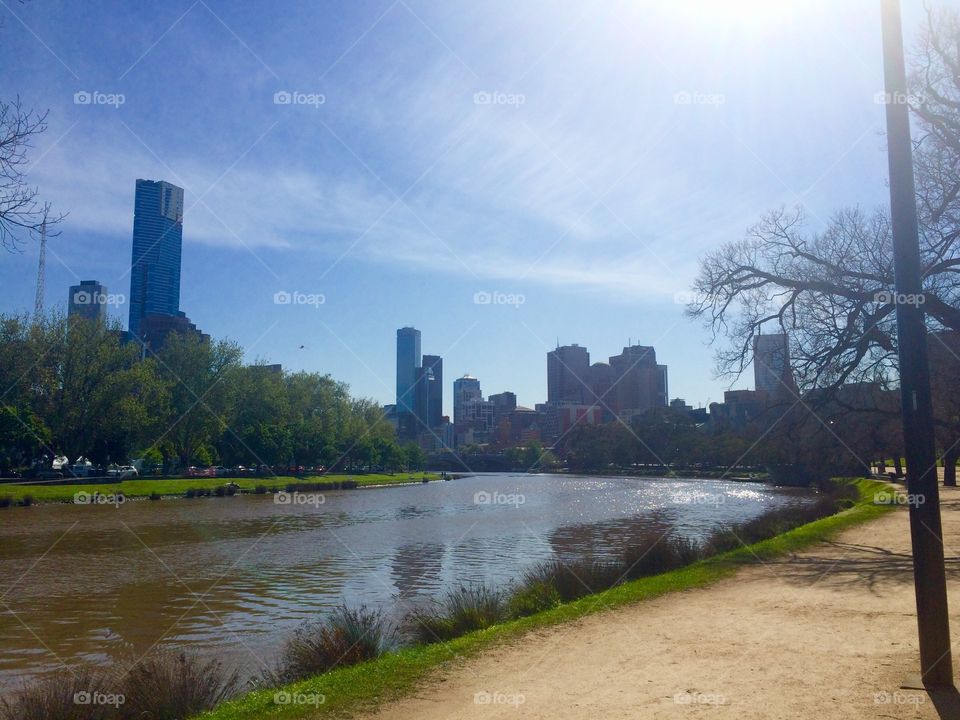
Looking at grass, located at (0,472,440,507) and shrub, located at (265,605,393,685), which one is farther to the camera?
grass, located at (0,472,440,507)

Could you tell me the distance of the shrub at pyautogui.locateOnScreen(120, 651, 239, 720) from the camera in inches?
298

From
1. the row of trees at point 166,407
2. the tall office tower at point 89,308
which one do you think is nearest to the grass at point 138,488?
the row of trees at point 166,407

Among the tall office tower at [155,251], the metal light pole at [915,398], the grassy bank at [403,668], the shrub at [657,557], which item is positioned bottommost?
the shrub at [657,557]

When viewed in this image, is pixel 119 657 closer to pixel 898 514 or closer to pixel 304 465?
pixel 898 514

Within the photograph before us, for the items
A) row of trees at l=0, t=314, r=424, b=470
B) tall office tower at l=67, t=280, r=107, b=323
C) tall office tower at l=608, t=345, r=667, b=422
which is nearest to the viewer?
row of trees at l=0, t=314, r=424, b=470

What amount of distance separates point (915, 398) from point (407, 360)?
577 feet

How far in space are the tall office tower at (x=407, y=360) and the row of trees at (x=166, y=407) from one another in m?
64.9

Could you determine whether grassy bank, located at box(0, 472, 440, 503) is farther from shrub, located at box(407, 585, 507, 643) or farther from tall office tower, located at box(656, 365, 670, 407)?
tall office tower, located at box(656, 365, 670, 407)

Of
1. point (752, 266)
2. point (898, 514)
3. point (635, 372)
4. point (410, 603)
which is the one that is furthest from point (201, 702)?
point (635, 372)

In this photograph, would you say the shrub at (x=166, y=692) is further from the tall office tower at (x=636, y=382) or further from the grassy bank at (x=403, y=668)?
the tall office tower at (x=636, y=382)

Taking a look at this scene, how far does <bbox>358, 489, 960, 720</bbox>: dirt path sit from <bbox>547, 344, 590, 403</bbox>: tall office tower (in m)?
164

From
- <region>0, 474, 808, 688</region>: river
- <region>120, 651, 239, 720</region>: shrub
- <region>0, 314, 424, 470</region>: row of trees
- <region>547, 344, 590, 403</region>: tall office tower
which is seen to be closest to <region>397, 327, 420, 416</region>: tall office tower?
<region>547, 344, 590, 403</region>: tall office tower

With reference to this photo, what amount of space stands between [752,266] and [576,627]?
15.2 m

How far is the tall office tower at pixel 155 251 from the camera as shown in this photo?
9525 cm
